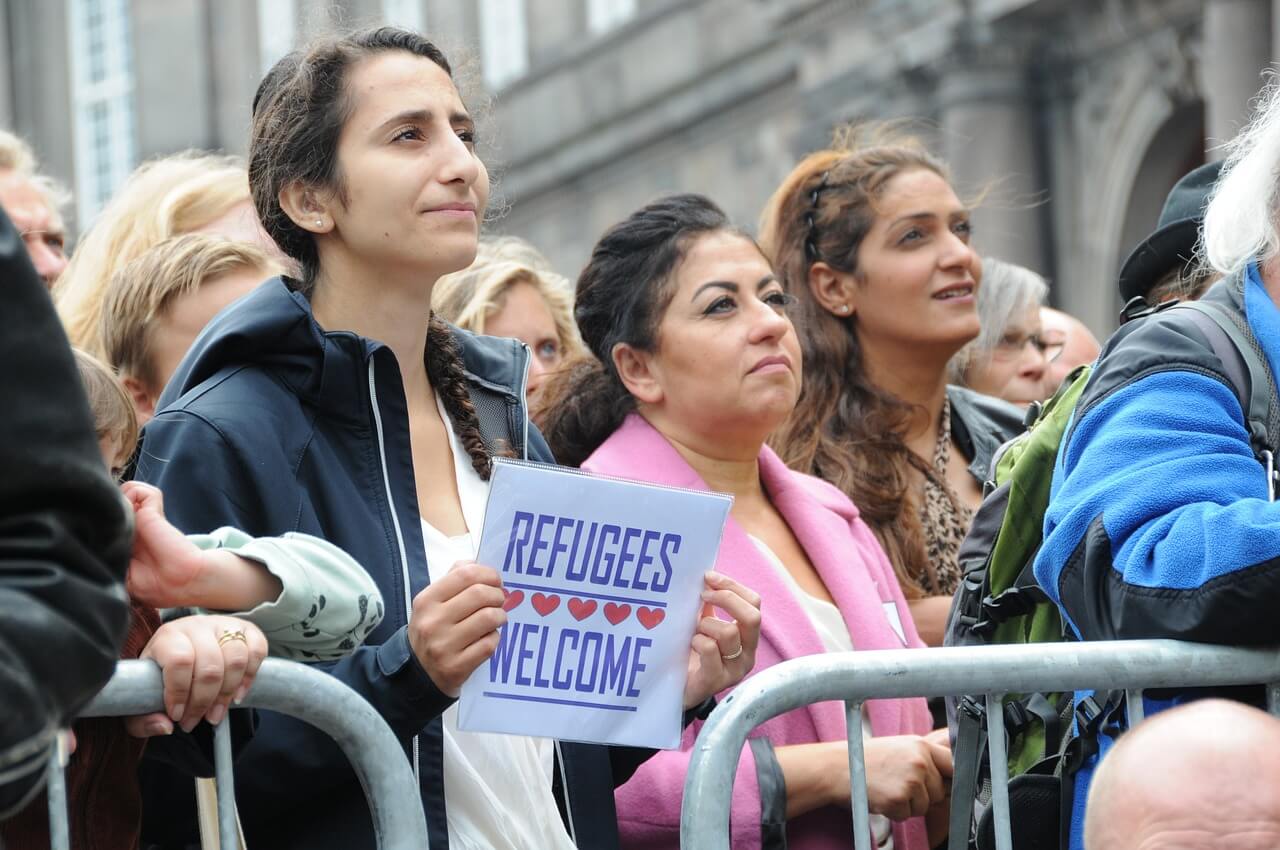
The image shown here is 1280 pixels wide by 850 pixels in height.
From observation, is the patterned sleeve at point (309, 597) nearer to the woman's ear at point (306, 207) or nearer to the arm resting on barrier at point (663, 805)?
the woman's ear at point (306, 207)

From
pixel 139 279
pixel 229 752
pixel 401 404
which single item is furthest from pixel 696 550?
pixel 139 279

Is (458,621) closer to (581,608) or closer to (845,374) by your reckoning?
(581,608)

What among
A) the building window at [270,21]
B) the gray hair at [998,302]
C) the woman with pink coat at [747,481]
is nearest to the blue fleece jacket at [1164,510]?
the woman with pink coat at [747,481]

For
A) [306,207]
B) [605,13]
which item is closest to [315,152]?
[306,207]

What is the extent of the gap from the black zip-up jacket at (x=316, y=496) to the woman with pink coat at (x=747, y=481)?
0.42 meters

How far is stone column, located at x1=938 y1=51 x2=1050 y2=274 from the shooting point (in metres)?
13.7

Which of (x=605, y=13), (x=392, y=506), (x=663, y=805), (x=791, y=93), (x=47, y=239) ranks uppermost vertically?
(x=605, y=13)

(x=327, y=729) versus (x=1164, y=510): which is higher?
(x=1164, y=510)

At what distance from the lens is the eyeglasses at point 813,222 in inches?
221

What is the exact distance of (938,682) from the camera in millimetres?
3314

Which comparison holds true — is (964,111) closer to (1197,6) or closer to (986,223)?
(986,223)

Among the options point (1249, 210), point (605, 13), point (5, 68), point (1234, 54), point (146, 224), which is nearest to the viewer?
point (1249, 210)

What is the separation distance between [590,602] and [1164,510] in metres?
0.91

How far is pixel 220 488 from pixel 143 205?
2506 millimetres
